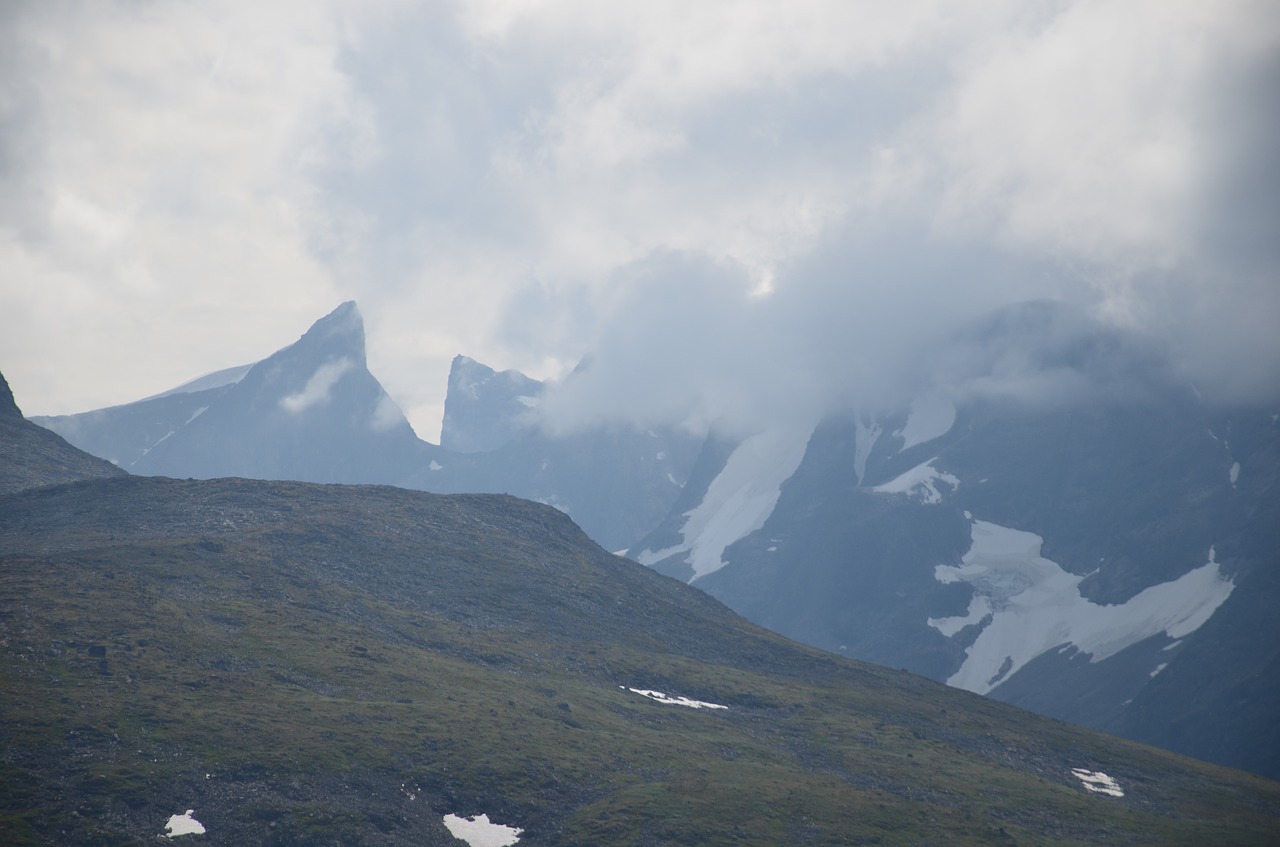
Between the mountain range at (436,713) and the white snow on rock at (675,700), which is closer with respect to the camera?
the mountain range at (436,713)

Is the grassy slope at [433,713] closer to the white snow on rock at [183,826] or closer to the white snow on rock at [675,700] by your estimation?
the white snow on rock at [183,826]

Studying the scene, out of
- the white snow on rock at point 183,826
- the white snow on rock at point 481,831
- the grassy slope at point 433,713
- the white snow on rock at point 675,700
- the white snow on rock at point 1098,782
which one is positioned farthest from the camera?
the white snow on rock at point 675,700

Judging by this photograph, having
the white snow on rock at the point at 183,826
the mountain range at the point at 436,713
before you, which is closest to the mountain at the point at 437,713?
the white snow on rock at the point at 183,826

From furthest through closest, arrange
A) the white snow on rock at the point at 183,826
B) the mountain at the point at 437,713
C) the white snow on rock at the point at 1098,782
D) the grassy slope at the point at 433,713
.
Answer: the white snow on rock at the point at 1098,782 → the grassy slope at the point at 433,713 → the mountain at the point at 437,713 → the white snow on rock at the point at 183,826

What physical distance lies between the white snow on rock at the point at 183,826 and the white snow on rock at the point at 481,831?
765 inches

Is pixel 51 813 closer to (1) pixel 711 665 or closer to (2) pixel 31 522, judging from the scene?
(2) pixel 31 522

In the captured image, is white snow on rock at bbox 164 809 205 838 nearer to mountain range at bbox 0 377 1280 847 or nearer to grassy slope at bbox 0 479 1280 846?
mountain range at bbox 0 377 1280 847

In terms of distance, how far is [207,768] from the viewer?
3361 inches

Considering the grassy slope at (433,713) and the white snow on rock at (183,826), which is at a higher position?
the grassy slope at (433,713)

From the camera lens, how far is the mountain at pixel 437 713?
3366 inches

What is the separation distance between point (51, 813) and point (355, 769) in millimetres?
24079

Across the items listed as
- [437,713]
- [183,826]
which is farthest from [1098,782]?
[183,826]

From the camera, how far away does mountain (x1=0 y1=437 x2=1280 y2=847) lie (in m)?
85.5

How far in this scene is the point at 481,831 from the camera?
290 feet
